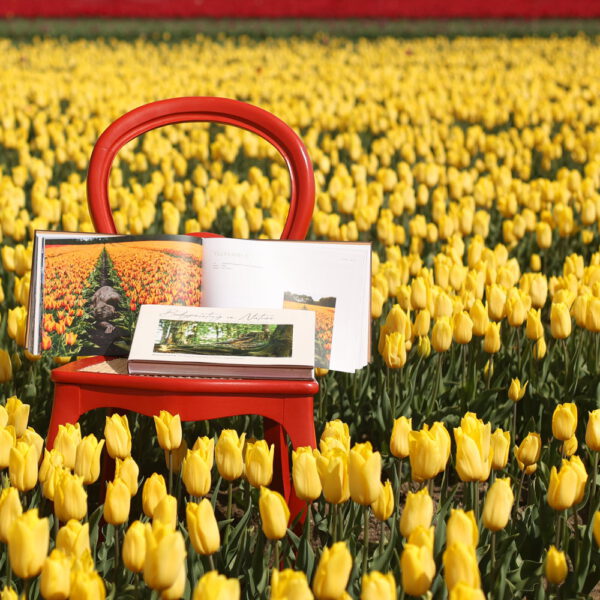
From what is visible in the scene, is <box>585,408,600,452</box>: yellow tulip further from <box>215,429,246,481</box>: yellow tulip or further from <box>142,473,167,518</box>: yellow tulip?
<box>142,473,167,518</box>: yellow tulip

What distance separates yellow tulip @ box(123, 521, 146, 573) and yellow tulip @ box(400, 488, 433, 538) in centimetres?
49

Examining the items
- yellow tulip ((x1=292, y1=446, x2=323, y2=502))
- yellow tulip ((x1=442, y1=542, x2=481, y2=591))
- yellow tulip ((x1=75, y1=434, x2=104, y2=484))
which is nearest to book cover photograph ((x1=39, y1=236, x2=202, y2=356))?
yellow tulip ((x1=75, y1=434, x2=104, y2=484))

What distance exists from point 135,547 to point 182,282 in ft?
3.45

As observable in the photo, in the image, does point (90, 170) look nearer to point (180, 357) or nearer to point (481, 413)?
point (180, 357)

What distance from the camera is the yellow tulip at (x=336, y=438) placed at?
6.48 ft

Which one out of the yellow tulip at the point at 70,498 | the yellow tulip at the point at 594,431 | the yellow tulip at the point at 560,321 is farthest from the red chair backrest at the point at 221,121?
the yellow tulip at the point at 70,498

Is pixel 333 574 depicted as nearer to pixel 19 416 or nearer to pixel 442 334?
pixel 19 416

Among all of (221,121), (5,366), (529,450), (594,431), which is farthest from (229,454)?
(221,121)

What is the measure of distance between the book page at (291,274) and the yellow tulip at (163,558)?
111 cm

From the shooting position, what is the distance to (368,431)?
3166 mm

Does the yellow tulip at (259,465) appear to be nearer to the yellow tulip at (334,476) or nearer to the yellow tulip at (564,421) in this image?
the yellow tulip at (334,476)

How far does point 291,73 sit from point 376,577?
1112 centimetres

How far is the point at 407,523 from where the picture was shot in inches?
68.9

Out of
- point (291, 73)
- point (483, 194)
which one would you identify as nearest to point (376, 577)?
point (483, 194)
